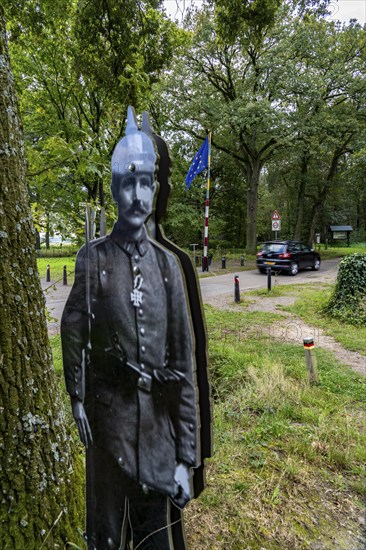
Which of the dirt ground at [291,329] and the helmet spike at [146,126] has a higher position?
the helmet spike at [146,126]

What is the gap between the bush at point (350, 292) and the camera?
805 cm

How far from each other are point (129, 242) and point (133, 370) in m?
0.61

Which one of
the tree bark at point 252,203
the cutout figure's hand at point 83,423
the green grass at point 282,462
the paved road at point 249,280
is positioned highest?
the tree bark at point 252,203

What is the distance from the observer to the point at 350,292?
838 cm

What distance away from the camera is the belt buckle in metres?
1.64

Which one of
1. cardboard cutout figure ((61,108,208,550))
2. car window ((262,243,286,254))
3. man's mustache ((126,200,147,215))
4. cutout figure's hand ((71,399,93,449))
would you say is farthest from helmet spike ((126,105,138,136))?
car window ((262,243,286,254))

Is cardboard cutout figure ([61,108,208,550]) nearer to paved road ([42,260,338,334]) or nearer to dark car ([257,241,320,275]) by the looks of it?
paved road ([42,260,338,334])

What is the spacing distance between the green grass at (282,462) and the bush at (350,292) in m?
3.41

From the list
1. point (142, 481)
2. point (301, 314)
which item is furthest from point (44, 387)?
point (301, 314)

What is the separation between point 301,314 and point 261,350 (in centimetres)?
330

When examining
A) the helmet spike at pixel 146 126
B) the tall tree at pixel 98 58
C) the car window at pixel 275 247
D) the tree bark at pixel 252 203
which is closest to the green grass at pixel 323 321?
the car window at pixel 275 247

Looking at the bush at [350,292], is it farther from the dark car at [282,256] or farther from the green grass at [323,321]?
the dark car at [282,256]

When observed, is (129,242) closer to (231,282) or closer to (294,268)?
(231,282)

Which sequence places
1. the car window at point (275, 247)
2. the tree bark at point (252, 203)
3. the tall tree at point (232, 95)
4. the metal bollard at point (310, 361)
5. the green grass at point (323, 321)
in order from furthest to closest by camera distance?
the tree bark at point (252, 203) → the tall tree at point (232, 95) → the car window at point (275, 247) → the green grass at point (323, 321) → the metal bollard at point (310, 361)
